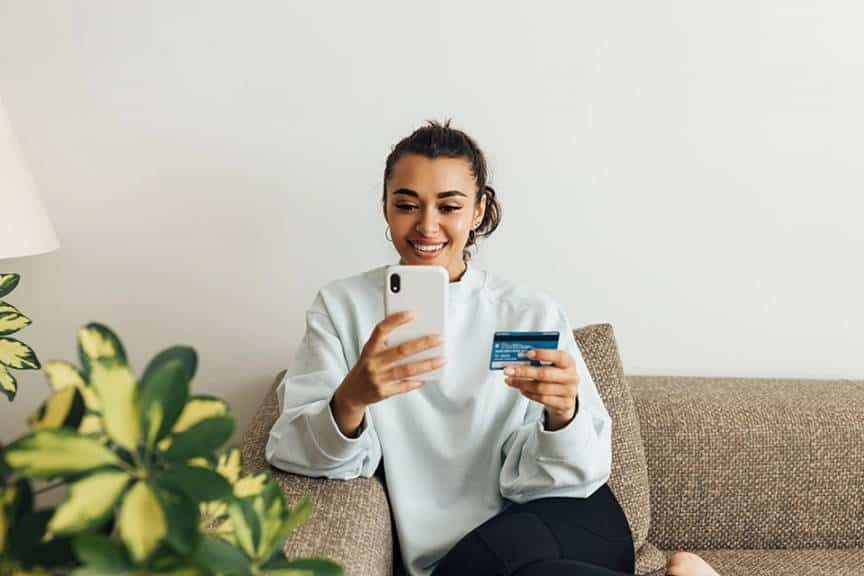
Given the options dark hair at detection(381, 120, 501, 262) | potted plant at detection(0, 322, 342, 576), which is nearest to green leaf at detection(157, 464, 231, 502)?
potted plant at detection(0, 322, 342, 576)

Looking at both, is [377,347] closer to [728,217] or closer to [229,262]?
[229,262]

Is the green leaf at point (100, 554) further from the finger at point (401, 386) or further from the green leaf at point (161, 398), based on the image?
Result: the finger at point (401, 386)

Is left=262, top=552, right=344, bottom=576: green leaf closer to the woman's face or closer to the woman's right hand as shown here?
the woman's right hand

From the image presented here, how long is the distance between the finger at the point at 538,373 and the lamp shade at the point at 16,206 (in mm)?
956

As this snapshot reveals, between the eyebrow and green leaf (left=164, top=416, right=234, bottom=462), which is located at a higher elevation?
the eyebrow

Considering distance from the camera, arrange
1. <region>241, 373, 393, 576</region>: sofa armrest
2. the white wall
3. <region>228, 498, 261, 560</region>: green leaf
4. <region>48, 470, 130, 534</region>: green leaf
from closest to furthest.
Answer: <region>48, 470, 130, 534</region>: green leaf < <region>228, 498, 261, 560</region>: green leaf < <region>241, 373, 393, 576</region>: sofa armrest < the white wall

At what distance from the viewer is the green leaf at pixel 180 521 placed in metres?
0.60

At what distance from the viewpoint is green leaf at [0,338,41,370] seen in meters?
1.30

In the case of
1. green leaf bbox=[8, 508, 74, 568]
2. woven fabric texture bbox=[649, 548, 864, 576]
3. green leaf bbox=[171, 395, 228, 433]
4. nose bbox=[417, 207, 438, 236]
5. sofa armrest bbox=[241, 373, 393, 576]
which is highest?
nose bbox=[417, 207, 438, 236]

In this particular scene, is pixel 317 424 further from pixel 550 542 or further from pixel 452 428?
pixel 550 542

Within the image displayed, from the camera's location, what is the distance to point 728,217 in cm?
203

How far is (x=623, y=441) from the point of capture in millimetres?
1719

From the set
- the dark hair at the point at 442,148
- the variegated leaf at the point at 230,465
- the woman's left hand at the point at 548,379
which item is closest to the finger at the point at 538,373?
the woman's left hand at the point at 548,379

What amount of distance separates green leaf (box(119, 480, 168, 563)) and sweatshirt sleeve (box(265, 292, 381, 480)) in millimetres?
774
